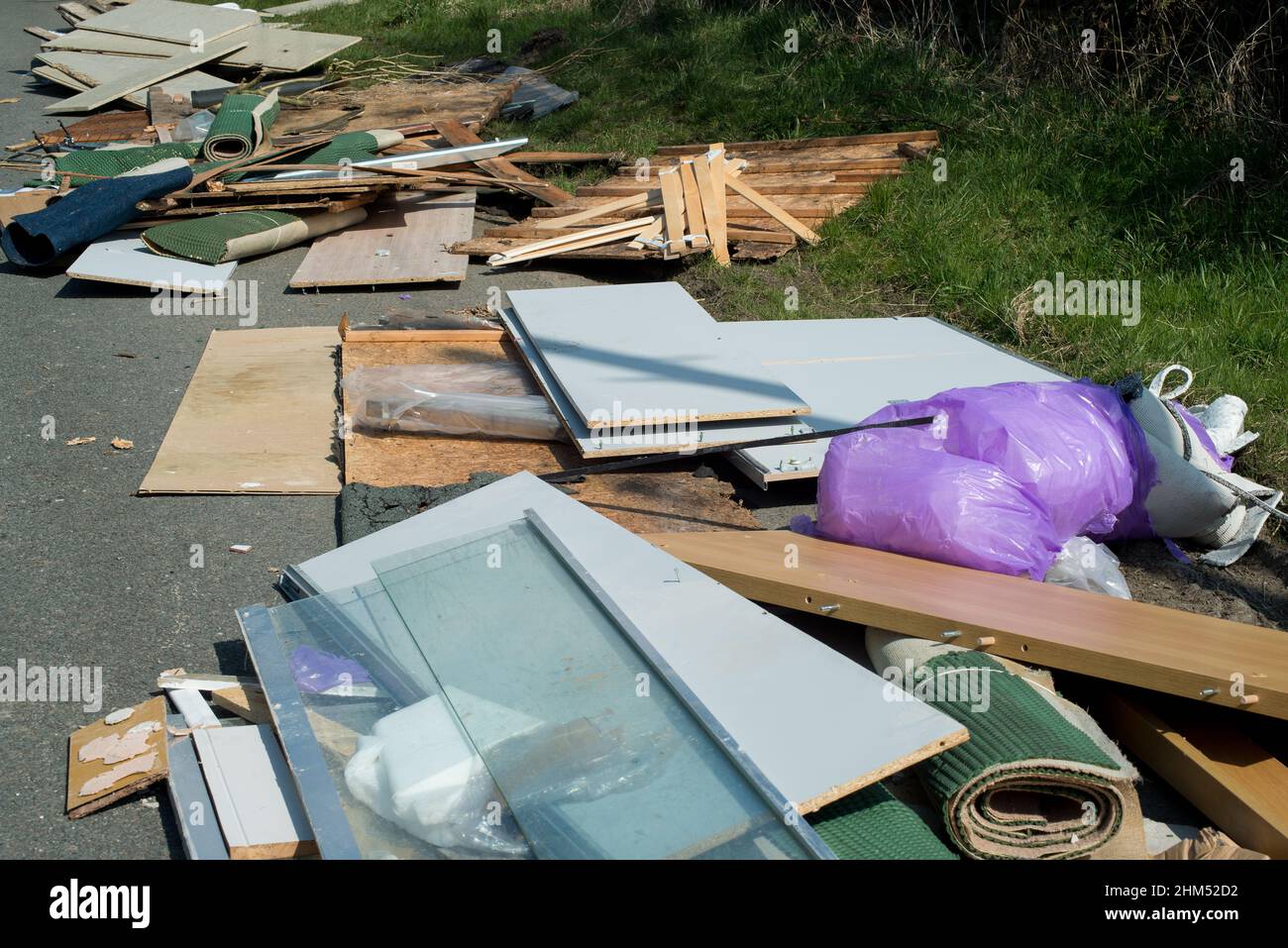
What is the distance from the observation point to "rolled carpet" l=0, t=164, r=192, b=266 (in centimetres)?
672

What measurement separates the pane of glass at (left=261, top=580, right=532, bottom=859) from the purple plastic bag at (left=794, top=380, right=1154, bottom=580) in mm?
1551

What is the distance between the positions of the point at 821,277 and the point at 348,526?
3.82 metres

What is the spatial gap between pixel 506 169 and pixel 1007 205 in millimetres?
3777

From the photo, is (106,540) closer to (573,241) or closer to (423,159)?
(573,241)

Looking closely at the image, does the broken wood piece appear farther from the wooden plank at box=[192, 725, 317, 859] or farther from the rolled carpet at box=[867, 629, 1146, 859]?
the rolled carpet at box=[867, 629, 1146, 859]

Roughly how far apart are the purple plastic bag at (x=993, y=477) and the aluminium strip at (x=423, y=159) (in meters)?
5.03

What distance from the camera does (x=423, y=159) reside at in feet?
26.7

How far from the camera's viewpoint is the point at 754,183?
7.61 meters

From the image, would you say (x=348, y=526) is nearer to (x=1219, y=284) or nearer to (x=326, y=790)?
(x=326, y=790)

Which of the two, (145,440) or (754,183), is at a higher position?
Answer: (754,183)

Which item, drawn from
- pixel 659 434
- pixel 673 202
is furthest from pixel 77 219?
pixel 659 434

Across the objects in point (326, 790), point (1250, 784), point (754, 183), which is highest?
point (754, 183)

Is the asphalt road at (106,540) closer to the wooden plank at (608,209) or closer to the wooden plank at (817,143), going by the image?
the wooden plank at (608,209)

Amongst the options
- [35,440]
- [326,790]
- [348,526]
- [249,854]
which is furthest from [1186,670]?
[35,440]
